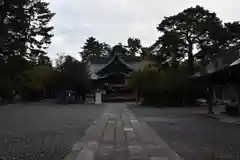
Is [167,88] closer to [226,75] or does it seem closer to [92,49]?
[226,75]

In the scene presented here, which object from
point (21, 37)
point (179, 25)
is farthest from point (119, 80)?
point (21, 37)

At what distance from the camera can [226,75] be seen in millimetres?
27953

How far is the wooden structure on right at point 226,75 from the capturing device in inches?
1023

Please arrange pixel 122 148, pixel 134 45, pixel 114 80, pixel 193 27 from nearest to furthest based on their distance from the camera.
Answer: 1. pixel 122 148
2. pixel 193 27
3. pixel 114 80
4. pixel 134 45

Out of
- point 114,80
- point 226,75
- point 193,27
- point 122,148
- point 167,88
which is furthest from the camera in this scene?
point 114,80

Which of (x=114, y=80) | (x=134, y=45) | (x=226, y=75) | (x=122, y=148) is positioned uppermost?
(x=134, y=45)

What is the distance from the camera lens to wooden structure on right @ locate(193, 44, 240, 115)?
85.2 ft

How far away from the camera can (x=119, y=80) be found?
7688 centimetres

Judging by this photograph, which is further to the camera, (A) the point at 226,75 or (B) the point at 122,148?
(A) the point at 226,75

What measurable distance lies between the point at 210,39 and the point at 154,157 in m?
50.0

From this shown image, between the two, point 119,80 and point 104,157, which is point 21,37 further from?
point 104,157

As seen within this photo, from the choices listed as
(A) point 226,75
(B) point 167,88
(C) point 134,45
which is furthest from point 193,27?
(C) point 134,45

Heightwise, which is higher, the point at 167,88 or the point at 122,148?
the point at 167,88

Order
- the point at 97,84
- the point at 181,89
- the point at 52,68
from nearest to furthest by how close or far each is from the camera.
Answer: the point at 181,89 → the point at 52,68 → the point at 97,84
